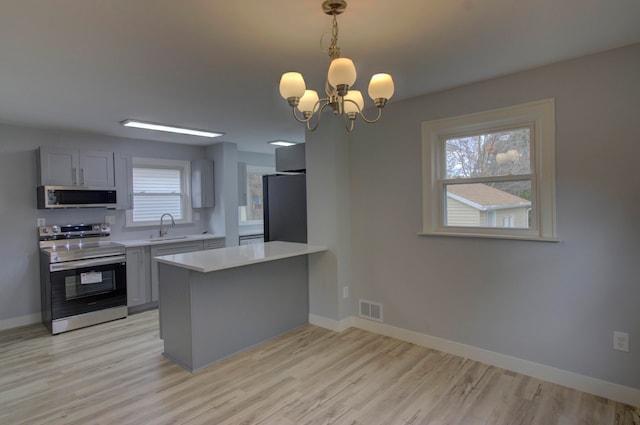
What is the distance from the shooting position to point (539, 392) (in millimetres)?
2480

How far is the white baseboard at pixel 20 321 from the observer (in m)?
3.93

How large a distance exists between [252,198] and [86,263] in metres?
3.08

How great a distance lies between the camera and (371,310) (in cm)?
368

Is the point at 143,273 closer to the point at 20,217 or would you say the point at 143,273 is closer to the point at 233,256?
the point at 20,217

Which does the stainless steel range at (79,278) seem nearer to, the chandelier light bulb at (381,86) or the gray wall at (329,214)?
the gray wall at (329,214)

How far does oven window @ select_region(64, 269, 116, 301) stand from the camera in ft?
12.8

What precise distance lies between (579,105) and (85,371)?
4396mm

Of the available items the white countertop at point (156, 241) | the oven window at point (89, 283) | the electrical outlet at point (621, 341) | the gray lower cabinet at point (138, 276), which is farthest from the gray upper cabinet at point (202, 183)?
the electrical outlet at point (621, 341)

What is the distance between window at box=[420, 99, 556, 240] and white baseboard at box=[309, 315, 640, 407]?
1004mm

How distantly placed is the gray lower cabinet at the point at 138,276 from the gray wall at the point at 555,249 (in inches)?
126

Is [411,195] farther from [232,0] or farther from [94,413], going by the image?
[94,413]

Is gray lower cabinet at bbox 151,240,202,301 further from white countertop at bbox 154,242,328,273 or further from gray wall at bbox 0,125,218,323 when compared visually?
white countertop at bbox 154,242,328,273

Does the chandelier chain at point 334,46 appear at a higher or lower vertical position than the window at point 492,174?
higher

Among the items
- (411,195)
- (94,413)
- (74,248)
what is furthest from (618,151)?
(74,248)
